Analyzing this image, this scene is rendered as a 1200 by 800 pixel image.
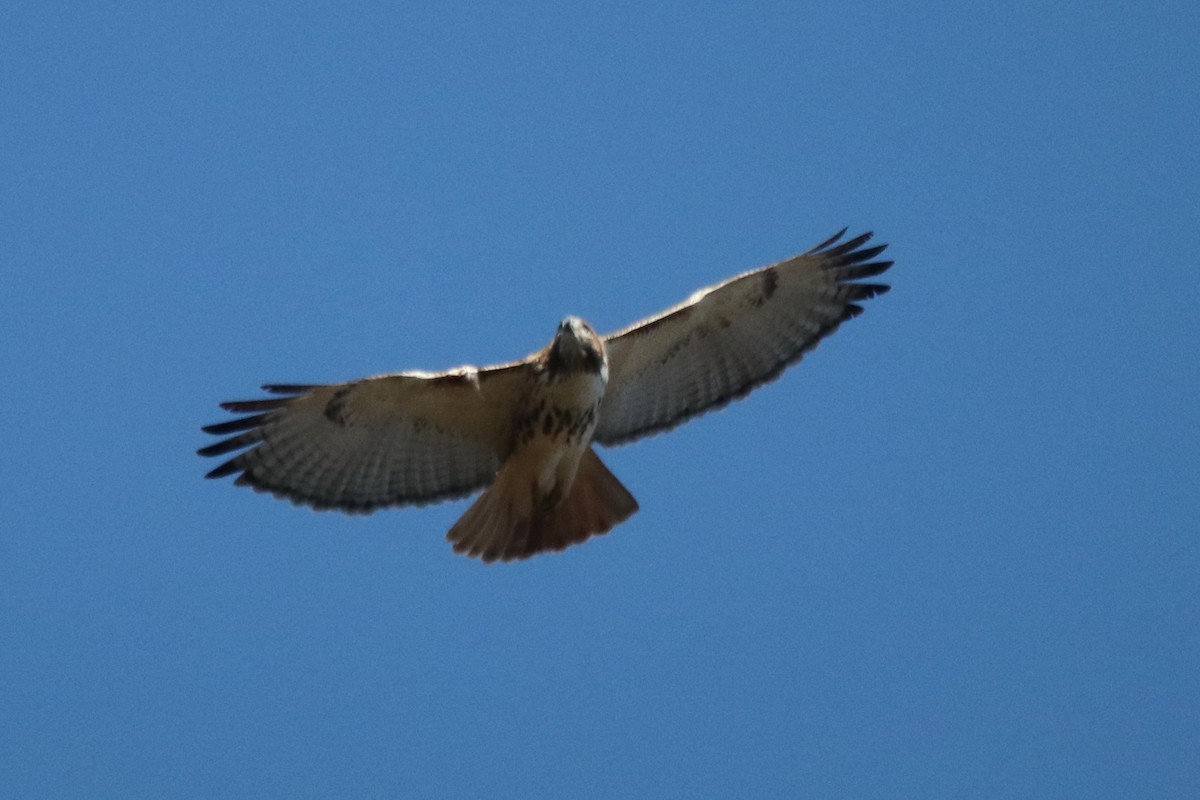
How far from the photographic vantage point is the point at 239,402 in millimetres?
8922

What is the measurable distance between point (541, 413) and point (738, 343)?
4.59 ft

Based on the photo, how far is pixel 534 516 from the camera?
9125mm

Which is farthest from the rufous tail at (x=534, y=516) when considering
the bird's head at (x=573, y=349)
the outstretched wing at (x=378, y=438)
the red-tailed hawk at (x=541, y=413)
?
the bird's head at (x=573, y=349)

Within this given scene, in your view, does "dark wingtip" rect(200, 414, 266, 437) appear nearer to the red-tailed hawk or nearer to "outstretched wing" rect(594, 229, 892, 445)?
the red-tailed hawk

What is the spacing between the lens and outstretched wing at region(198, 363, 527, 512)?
8969mm

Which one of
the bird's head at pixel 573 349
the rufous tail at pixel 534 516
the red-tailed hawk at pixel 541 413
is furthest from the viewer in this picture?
the rufous tail at pixel 534 516

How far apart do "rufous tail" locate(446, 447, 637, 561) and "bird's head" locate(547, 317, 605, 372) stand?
0.69 meters

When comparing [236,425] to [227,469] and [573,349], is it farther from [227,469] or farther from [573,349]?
[573,349]

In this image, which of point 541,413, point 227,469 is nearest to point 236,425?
point 227,469

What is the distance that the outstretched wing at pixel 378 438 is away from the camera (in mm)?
8969

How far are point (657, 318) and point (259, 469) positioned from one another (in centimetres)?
→ 231

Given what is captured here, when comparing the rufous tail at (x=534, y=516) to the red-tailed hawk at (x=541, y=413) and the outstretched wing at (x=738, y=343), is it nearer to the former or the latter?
the red-tailed hawk at (x=541, y=413)

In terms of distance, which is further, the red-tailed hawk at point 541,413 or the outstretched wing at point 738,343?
the outstretched wing at point 738,343

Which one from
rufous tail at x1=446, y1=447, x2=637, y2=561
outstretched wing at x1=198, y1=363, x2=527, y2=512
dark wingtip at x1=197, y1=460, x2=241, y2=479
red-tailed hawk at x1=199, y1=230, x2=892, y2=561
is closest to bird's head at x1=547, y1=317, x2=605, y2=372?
red-tailed hawk at x1=199, y1=230, x2=892, y2=561
